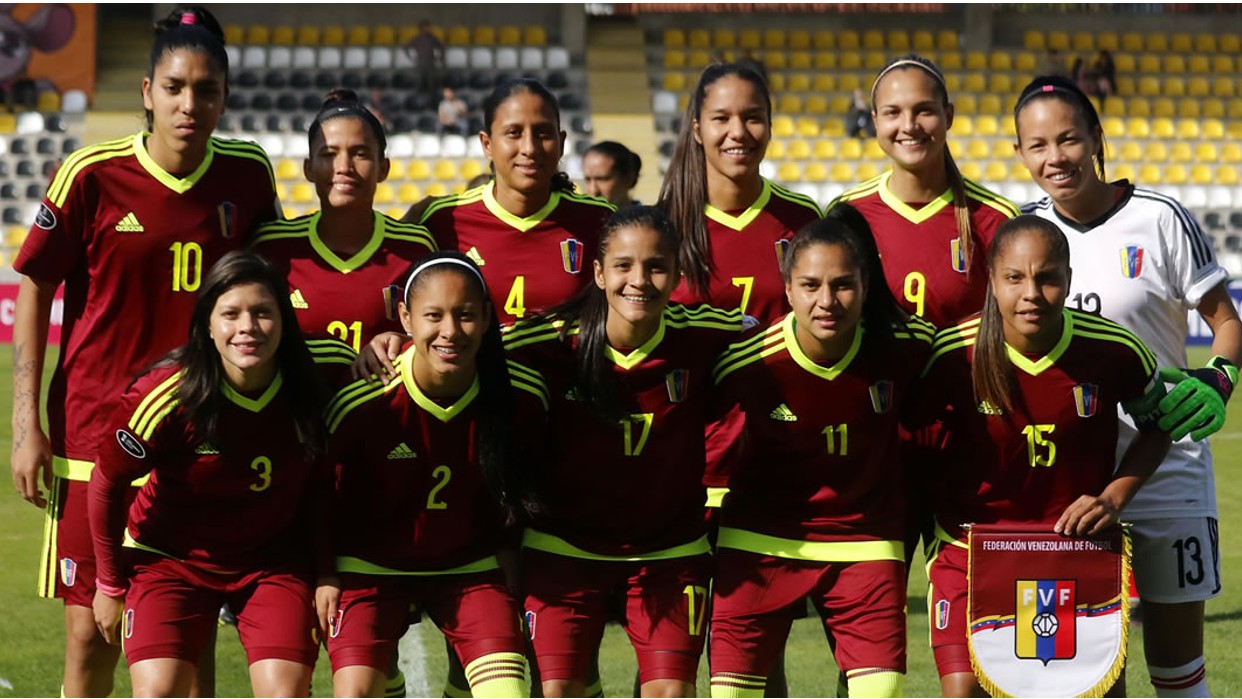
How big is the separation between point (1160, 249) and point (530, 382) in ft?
5.98

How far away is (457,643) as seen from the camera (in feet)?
13.6

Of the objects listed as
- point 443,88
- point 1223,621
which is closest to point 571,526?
point 1223,621

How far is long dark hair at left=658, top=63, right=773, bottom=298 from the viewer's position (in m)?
4.54

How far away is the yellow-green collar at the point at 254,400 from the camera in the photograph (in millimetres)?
4121

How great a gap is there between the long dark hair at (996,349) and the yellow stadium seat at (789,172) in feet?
55.0

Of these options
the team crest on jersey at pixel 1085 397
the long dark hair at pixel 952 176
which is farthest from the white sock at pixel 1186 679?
the long dark hair at pixel 952 176

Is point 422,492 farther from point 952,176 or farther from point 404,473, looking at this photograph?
point 952,176

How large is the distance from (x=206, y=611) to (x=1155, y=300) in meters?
2.76

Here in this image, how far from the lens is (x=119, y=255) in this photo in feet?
14.3

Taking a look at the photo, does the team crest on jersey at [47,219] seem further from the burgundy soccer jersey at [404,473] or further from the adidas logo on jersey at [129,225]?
the burgundy soccer jersey at [404,473]

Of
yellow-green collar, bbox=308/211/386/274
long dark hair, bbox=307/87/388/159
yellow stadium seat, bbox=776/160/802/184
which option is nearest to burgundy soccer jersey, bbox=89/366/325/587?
yellow-green collar, bbox=308/211/386/274

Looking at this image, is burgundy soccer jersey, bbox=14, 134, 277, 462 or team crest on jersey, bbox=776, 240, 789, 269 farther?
team crest on jersey, bbox=776, 240, 789, 269

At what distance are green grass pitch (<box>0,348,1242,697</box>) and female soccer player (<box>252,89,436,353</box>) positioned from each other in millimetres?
1697

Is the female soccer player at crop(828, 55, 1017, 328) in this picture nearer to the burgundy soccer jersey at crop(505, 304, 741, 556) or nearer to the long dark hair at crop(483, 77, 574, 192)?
the burgundy soccer jersey at crop(505, 304, 741, 556)
